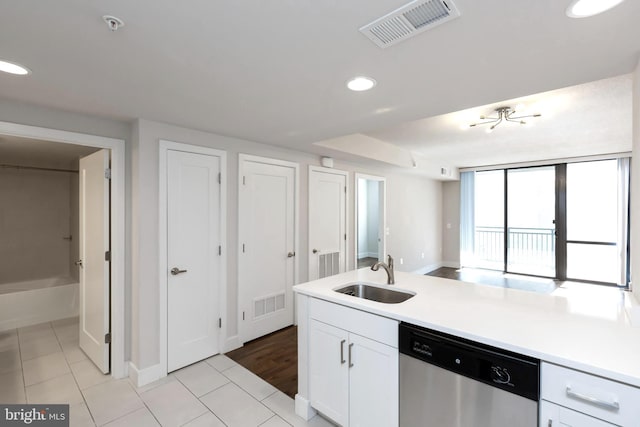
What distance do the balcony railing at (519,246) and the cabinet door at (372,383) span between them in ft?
20.1

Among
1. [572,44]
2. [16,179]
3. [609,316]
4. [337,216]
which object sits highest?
[572,44]

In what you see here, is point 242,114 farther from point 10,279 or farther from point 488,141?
point 10,279

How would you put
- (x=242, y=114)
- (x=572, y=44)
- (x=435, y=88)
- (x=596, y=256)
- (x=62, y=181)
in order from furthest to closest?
1. (x=596, y=256)
2. (x=62, y=181)
3. (x=242, y=114)
4. (x=435, y=88)
5. (x=572, y=44)

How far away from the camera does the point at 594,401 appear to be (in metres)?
1.04

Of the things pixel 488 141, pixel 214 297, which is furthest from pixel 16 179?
pixel 488 141

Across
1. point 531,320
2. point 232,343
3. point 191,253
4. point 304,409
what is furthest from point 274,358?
point 531,320

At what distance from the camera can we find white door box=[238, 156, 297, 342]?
10.4 ft

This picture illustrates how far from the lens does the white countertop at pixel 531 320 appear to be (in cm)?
109

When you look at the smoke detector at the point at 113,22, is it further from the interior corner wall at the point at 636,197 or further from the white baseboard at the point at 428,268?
Answer: the white baseboard at the point at 428,268

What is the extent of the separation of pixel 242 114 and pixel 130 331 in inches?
84.3

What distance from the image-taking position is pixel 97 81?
67.4 inches

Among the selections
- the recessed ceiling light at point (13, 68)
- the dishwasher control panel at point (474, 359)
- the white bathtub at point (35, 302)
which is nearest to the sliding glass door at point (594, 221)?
the dishwasher control panel at point (474, 359)

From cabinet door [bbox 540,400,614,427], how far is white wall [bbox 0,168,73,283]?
6056 millimetres

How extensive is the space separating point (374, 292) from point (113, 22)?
218cm
